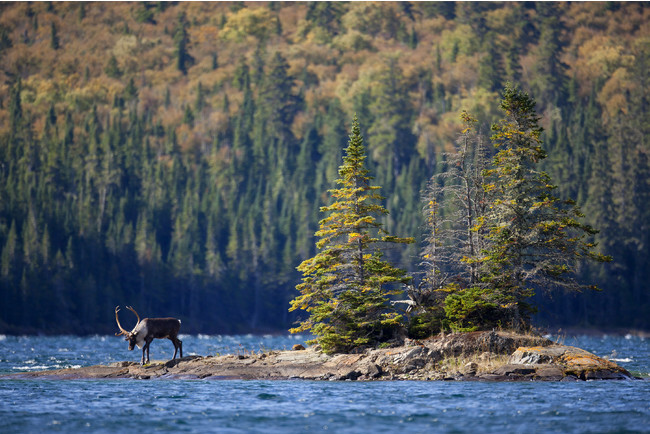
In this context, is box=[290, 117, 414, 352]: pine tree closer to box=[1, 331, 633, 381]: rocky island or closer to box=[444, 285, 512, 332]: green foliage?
box=[1, 331, 633, 381]: rocky island

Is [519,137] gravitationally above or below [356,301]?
above

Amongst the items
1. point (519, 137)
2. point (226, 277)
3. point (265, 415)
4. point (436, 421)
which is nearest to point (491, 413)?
point (436, 421)

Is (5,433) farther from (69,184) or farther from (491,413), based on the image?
(69,184)

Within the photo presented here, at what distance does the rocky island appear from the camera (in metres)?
40.8

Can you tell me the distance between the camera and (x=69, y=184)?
187875 mm

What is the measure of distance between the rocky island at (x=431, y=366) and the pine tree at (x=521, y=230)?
9.95 feet

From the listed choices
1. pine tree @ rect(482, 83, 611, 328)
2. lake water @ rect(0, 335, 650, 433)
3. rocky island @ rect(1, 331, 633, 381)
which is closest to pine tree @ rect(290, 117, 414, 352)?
rocky island @ rect(1, 331, 633, 381)

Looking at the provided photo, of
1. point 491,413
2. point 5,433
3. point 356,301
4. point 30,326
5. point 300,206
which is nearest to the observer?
point 5,433

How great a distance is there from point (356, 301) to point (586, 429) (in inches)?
744

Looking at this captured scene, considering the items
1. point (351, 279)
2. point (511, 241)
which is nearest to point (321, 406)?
point (351, 279)

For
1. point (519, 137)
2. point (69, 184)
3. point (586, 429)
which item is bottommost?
point (586, 429)

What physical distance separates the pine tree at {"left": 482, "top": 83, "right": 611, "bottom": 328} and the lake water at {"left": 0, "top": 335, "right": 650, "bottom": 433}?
24.5 feet

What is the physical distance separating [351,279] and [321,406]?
15407mm

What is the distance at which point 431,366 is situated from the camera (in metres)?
42.5
